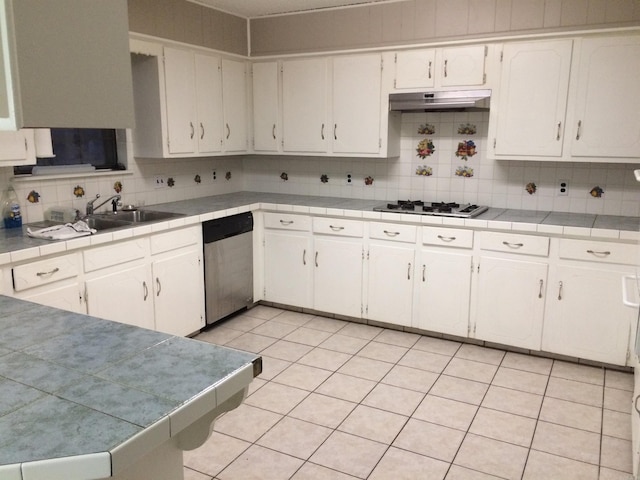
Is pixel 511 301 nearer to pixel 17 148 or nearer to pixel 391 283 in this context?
pixel 391 283

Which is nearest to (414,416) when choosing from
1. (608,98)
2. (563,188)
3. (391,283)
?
(391,283)

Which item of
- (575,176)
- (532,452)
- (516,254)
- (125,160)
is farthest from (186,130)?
(532,452)

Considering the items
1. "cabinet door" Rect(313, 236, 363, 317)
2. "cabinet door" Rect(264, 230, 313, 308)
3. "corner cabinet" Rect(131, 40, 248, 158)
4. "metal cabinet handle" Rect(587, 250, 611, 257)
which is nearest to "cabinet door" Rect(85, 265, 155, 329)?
"corner cabinet" Rect(131, 40, 248, 158)

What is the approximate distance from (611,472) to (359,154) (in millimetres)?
2782

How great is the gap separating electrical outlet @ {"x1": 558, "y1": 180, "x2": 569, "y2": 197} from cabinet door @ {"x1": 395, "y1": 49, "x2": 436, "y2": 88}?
120 centimetres

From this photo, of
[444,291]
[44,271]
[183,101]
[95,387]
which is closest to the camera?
[95,387]

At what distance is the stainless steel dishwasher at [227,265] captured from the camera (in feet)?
13.0

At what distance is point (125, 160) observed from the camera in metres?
4.04

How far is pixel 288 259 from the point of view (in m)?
4.42

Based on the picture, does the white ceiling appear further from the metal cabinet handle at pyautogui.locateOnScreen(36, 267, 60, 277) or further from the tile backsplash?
the metal cabinet handle at pyautogui.locateOnScreen(36, 267, 60, 277)

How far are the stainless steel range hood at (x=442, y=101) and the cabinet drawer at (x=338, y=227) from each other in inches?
37.1

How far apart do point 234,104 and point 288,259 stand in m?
1.42

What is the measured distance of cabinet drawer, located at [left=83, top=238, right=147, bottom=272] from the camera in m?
3.04

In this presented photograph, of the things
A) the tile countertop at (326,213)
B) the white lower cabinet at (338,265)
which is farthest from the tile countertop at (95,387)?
the white lower cabinet at (338,265)
